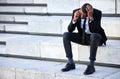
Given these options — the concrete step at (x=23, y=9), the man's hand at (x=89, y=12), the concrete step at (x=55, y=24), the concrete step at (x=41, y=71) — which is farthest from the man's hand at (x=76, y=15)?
the concrete step at (x=23, y=9)

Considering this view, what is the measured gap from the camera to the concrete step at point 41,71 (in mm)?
6879

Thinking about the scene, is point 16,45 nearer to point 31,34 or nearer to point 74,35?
point 31,34

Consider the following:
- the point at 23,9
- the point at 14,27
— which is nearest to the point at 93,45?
the point at 14,27

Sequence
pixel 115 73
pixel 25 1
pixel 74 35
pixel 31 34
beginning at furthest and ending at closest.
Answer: pixel 25 1 → pixel 31 34 → pixel 74 35 → pixel 115 73

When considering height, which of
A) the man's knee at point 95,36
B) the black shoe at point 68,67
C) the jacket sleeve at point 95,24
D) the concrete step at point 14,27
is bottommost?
the black shoe at point 68,67

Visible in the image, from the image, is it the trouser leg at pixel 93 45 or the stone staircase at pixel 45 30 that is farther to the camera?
the stone staircase at pixel 45 30

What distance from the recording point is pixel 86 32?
729 centimetres

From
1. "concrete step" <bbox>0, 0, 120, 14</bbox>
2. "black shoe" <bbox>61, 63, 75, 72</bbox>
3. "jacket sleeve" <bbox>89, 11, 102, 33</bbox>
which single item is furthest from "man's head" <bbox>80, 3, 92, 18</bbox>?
"concrete step" <bbox>0, 0, 120, 14</bbox>

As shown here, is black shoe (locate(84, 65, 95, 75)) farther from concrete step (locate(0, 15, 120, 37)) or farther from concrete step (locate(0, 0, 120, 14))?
concrete step (locate(0, 0, 120, 14))

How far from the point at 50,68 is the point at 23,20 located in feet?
8.17

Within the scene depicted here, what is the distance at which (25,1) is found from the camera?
10203 mm

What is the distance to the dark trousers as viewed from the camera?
6871 mm

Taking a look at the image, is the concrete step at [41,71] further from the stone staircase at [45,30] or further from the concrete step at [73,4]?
the concrete step at [73,4]

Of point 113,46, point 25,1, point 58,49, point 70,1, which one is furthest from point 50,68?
point 25,1
